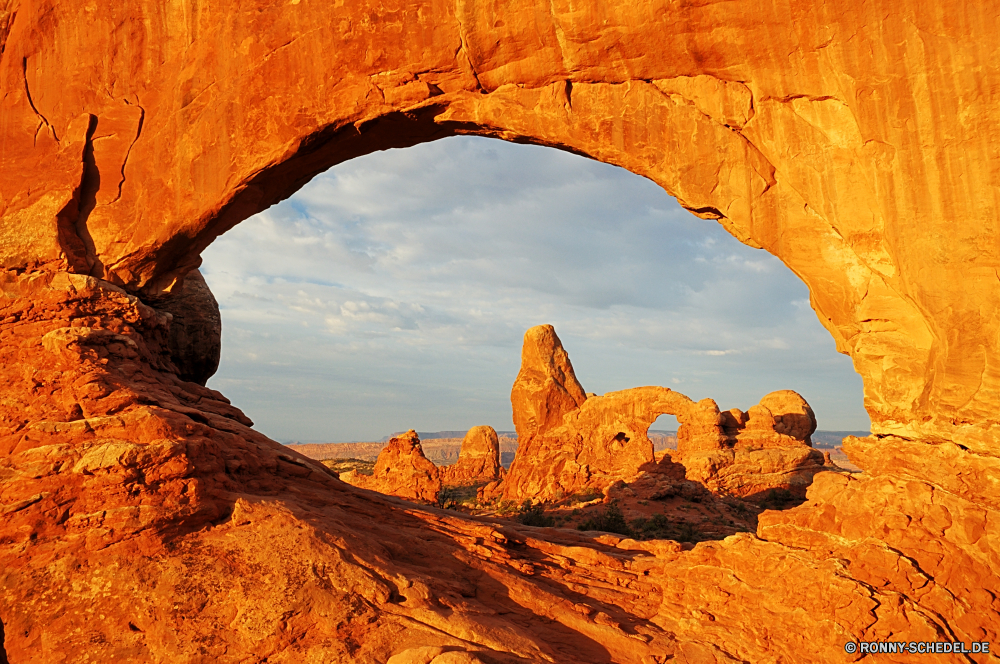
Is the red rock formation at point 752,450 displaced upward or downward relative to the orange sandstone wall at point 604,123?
downward

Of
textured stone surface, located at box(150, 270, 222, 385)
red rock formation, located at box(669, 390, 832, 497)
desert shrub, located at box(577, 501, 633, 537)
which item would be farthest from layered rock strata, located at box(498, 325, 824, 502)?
textured stone surface, located at box(150, 270, 222, 385)

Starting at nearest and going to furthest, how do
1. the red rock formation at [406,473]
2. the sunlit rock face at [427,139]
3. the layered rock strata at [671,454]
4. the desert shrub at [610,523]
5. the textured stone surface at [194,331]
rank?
the sunlit rock face at [427,139] → the textured stone surface at [194,331] → the desert shrub at [610,523] → the red rock formation at [406,473] → the layered rock strata at [671,454]

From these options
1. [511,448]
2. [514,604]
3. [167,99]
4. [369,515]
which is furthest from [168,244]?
[511,448]

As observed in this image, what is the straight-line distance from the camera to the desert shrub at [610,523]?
1981 centimetres

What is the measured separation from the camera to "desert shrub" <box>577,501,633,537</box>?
19.8 m

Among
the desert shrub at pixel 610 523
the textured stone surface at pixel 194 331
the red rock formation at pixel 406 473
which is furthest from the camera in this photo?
the red rock formation at pixel 406 473

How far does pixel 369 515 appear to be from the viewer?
9.86m

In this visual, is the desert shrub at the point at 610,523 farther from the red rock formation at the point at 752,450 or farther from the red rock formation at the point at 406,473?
the red rock formation at the point at 752,450

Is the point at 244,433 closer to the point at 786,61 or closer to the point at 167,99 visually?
the point at 167,99

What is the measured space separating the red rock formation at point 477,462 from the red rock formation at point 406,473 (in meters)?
21.5

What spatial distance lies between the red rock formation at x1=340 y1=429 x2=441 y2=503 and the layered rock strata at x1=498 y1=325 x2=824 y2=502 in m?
7.99

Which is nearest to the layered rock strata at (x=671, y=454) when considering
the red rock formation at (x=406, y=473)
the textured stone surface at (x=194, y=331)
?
the red rock formation at (x=406, y=473)

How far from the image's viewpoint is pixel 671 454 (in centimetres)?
3359

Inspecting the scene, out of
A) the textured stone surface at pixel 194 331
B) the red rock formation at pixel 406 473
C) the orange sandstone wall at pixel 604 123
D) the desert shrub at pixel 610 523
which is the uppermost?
the orange sandstone wall at pixel 604 123
